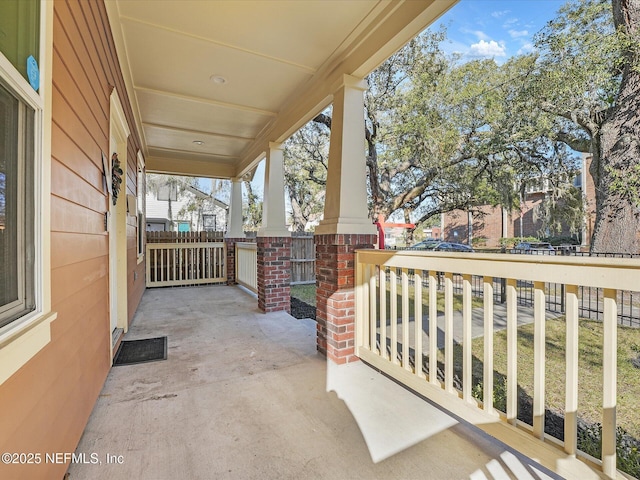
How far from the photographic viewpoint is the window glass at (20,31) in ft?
3.17

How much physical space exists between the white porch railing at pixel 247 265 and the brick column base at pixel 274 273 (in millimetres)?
886

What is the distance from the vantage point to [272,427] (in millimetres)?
1883

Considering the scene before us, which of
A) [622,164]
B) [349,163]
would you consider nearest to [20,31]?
[349,163]

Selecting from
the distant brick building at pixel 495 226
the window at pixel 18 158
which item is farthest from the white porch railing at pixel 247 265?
the distant brick building at pixel 495 226

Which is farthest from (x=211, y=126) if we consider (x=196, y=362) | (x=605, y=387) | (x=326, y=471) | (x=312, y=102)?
(x=605, y=387)

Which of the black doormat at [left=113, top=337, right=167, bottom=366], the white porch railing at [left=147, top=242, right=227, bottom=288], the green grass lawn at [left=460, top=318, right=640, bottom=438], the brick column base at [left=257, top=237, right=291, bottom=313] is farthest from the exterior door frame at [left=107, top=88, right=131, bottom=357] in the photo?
the green grass lawn at [left=460, top=318, right=640, bottom=438]

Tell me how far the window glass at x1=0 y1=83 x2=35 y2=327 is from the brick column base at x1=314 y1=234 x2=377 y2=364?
2.10 meters

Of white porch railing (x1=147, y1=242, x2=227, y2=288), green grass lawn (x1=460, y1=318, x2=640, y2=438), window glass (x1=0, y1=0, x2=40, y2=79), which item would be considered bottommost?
green grass lawn (x1=460, y1=318, x2=640, y2=438)

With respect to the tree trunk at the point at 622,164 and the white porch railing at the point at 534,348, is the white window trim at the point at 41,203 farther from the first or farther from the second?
the tree trunk at the point at 622,164

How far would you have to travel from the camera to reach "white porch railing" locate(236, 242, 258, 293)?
5859mm

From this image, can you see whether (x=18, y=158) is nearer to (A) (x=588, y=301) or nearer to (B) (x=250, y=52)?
(B) (x=250, y=52)

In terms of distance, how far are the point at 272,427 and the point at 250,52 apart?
10.4ft

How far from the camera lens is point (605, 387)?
1255mm

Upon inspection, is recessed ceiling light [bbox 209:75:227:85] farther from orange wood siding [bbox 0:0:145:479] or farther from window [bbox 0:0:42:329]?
window [bbox 0:0:42:329]
